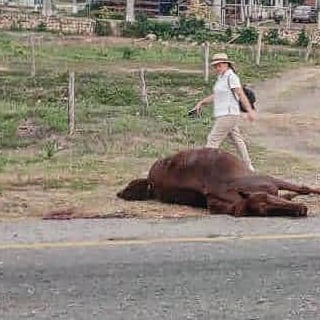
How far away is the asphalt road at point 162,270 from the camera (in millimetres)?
6535

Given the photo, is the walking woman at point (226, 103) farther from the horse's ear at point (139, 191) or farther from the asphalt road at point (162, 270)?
the asphalt road at point (162, 270)

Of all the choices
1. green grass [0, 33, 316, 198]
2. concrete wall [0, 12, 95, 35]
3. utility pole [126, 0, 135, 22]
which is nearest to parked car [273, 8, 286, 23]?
utility pole [126, 0, 135, 22]

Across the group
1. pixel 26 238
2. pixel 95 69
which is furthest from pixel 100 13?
pixel 26 238

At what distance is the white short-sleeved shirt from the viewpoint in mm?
12516

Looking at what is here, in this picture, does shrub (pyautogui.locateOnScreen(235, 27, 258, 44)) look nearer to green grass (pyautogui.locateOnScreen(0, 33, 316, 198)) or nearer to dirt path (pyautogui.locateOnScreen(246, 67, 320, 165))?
green grass (pyautogui.locateOnScreen(0, 33, 316, 198))

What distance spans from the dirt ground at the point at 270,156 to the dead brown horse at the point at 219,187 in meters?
0.15

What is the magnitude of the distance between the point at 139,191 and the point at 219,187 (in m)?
1.06

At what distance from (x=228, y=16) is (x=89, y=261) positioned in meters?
60.6

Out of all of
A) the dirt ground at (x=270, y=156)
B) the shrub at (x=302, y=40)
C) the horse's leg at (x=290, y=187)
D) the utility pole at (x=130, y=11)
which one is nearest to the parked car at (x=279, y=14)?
the utility pole at (x=130, y=11)

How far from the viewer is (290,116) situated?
22.2 meters

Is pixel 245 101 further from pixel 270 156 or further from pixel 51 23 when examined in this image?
pixel 51 23

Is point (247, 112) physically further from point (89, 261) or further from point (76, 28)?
point (76, 28)

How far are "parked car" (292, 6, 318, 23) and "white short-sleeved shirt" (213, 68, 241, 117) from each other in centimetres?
5658

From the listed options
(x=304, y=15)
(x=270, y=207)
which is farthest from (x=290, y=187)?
(x=304, y=15)
